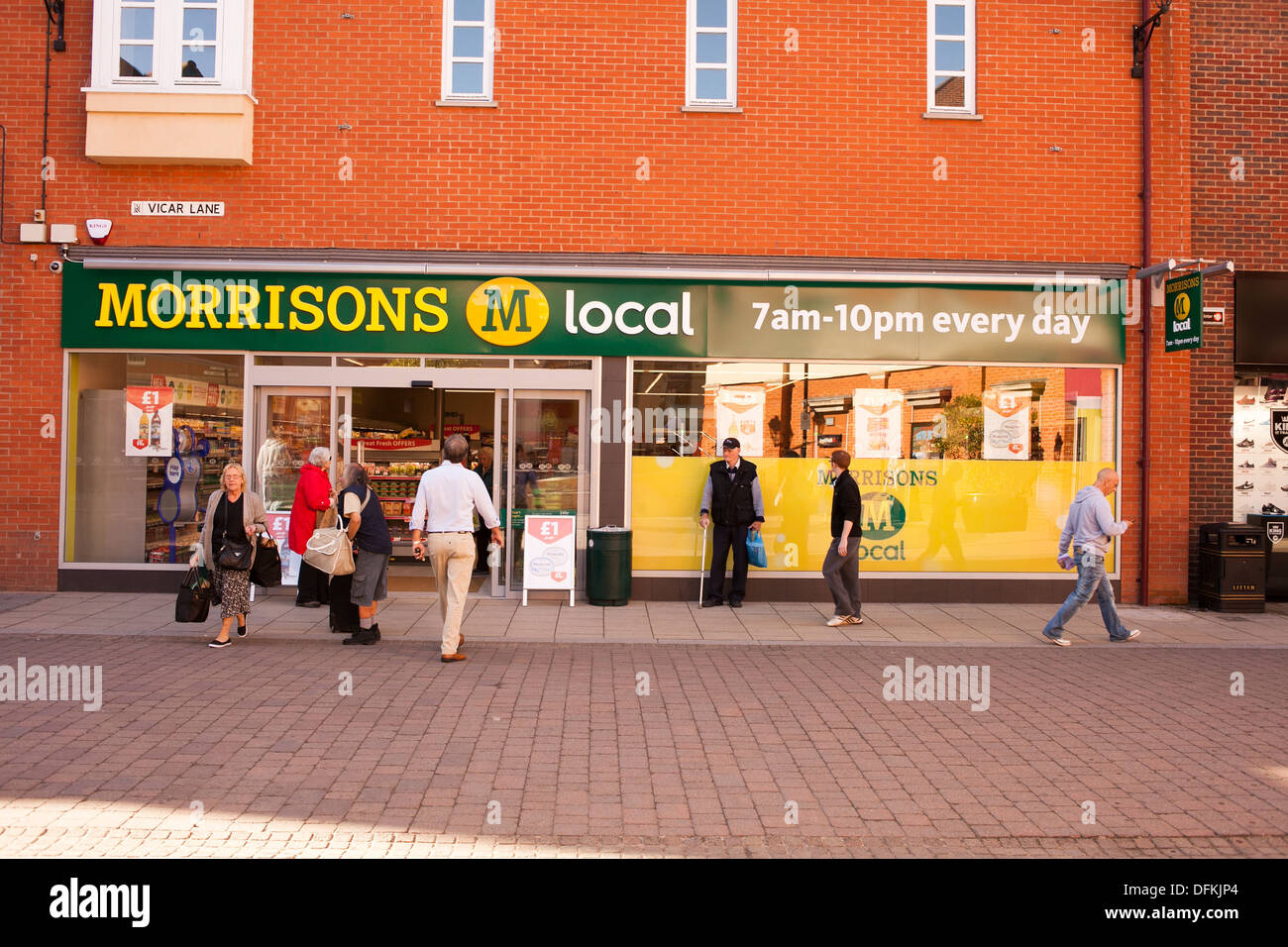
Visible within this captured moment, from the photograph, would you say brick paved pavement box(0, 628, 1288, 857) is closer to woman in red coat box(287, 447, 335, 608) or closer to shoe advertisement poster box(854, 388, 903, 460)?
woman in red coat box(287, 447, 335, 608)

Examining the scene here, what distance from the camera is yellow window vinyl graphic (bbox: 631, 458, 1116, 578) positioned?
12.3 m

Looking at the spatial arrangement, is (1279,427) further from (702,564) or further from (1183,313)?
(702,564)

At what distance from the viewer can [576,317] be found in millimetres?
12148

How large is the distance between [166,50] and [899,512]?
10.7 meters

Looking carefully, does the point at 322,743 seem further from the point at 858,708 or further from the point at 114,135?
the point at 114,135

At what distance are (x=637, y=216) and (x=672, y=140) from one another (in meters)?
1.07

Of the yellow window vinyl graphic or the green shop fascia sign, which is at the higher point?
the green shop fascia sign

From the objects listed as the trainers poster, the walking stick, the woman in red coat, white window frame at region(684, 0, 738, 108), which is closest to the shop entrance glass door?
the walking stick

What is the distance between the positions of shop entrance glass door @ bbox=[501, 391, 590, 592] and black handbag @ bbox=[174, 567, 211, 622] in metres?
4.12

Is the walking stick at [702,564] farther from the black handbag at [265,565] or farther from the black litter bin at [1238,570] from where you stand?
the black litter bin at [1238,570]

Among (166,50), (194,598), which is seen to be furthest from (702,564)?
(166,50)

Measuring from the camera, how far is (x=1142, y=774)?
572cm

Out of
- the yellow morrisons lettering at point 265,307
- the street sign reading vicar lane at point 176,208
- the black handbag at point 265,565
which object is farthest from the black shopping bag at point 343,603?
the street sign reading vicar lane at point 176,208

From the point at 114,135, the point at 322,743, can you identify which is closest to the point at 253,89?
the point at 114,135
